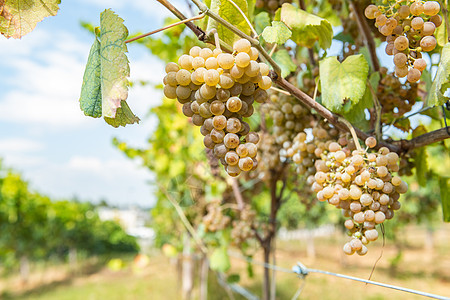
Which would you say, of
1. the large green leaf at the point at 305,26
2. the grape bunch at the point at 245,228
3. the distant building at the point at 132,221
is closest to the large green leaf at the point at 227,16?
the large green leaf at the point at 305,26

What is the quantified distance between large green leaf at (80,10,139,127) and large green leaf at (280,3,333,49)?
0.38 m

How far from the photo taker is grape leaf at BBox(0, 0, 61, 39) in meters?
0.49

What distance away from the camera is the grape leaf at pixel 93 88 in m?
0.47

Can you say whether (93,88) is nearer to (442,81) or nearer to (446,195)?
(442,81)

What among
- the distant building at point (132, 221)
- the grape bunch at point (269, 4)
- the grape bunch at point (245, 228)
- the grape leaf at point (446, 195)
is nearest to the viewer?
the grape leaf at point (446, 195)

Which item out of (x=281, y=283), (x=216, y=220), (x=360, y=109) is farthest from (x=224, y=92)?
(x=281, y=283)

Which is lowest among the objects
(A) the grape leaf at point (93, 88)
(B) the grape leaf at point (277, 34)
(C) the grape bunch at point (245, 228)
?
(C) the grape bunch at point (245, 228)

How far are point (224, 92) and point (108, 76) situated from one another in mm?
166

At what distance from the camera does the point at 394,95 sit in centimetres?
79

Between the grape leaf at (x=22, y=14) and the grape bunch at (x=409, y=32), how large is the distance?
1.80 ft

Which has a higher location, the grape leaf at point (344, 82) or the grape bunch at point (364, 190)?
the grape leaf at point (344, 82)

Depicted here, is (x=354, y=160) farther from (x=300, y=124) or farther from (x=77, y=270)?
(x=77, y=270)

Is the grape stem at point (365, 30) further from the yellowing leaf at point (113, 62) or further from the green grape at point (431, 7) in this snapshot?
the yellowing leaf at point (113, 62)

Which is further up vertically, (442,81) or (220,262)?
(442,81)
